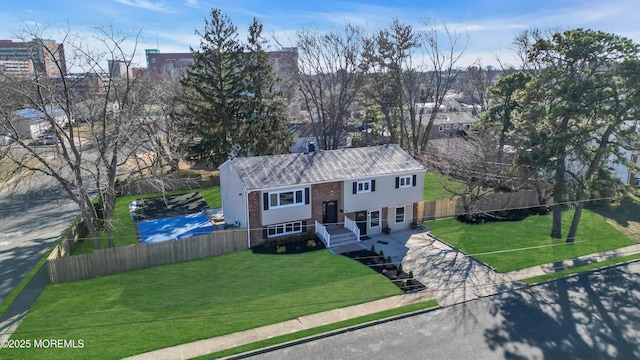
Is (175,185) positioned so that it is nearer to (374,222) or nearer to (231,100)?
(231,100)

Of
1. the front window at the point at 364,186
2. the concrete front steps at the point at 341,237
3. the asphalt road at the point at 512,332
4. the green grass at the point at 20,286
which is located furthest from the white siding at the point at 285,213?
the green grass at the point at 20,286

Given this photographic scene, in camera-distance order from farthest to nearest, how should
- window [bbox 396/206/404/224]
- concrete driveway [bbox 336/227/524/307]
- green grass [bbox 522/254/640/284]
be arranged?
1. window [bbox 396/206/404/224]
2. green grass [bbox 522/254/640/284]
3. concrete driveway [bbox 336/227/524/307]

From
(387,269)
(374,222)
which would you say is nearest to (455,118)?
(374,222)

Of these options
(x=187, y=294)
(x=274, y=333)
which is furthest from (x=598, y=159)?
(x=187, y=294)

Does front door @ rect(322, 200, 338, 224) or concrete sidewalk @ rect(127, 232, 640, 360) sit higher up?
front door @ rect(322, 200, 338, 224)

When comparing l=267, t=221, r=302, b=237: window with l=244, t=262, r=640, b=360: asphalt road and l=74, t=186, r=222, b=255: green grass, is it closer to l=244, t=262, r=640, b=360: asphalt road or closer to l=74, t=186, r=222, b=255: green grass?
l=74, t=186, r=222, b=255: green grass

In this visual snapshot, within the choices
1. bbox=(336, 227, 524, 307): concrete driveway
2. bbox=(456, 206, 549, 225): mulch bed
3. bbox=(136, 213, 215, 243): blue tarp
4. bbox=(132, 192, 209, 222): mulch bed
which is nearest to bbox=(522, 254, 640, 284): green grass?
bbox=(336, 227, 524, 307): concrete driveway
